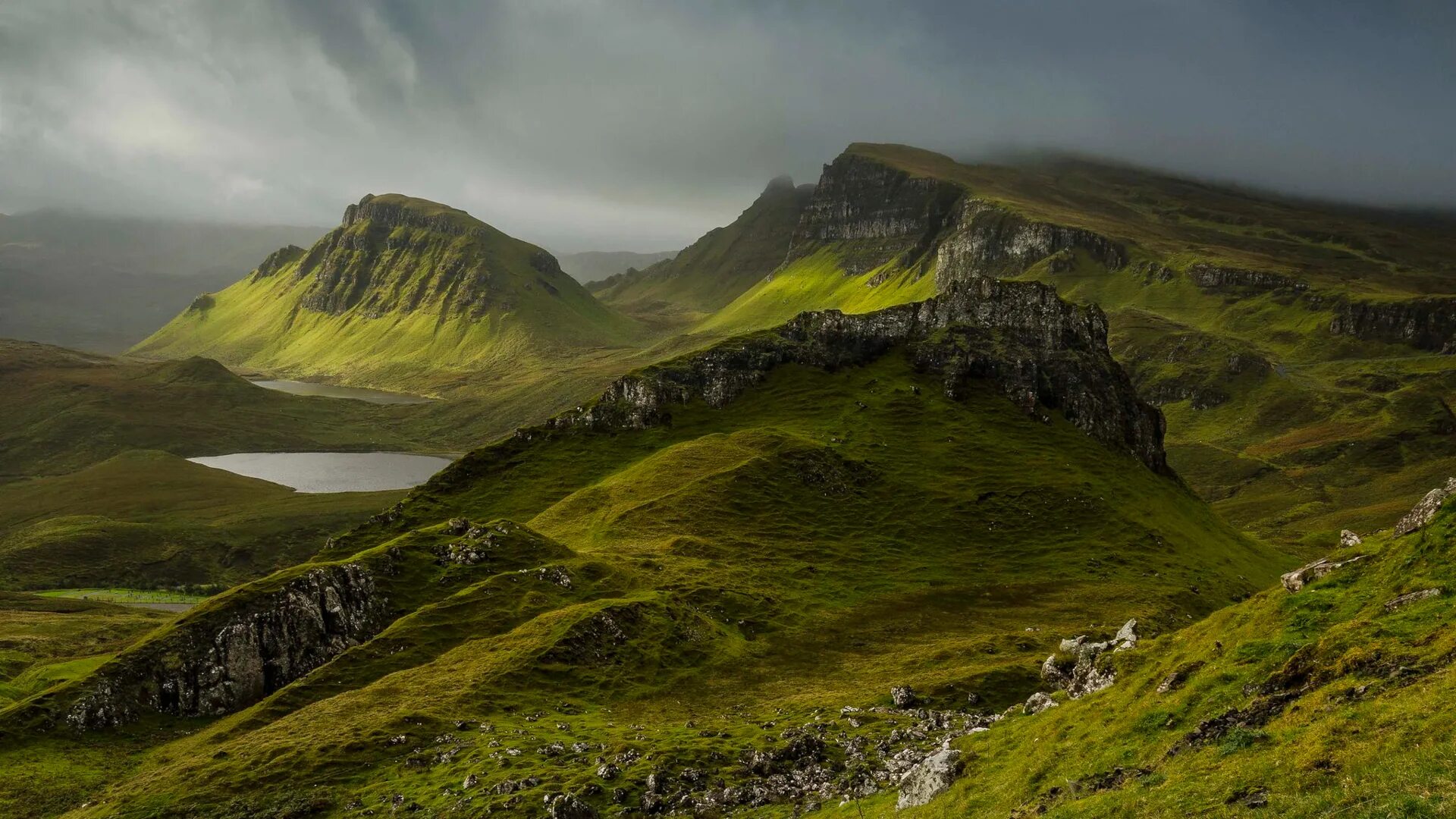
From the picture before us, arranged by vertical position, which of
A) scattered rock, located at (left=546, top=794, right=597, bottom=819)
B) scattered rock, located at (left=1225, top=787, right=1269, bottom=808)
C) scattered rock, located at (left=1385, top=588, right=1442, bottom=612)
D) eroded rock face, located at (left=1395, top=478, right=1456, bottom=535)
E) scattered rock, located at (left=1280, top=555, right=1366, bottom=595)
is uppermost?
eroded rock face, located at (left=1395, top=478, right=1456, bottom=535)

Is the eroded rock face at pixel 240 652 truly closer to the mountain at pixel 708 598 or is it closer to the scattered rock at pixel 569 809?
the mountain at pixel 708 598

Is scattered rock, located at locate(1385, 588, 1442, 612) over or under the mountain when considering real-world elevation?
over

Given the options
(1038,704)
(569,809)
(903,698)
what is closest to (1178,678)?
(1038,704)

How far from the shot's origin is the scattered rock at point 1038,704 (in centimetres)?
4750

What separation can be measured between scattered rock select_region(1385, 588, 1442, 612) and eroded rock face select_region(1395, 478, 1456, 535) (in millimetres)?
5512

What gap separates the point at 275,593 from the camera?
93.4m

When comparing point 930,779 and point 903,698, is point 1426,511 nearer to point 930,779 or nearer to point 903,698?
point 930,779

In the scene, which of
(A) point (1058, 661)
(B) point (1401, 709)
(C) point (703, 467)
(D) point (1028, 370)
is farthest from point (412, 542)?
(D) point (1028, 370)

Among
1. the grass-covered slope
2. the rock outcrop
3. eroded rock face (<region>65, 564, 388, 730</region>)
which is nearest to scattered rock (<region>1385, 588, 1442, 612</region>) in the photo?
the grass-covered slope

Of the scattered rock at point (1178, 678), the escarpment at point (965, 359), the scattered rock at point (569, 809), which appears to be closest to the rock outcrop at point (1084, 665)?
the scattered rock at point (1178, 678)

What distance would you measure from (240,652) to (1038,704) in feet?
260

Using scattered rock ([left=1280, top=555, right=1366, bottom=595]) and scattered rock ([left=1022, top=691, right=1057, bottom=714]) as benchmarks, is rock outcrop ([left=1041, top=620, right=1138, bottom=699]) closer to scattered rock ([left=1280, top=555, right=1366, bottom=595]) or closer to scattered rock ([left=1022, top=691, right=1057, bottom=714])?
scattered rock ([left=1022, top=691, right=1057, bottom=714])

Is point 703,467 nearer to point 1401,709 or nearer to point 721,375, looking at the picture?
point 721,375

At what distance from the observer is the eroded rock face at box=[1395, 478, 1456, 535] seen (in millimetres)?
37594
